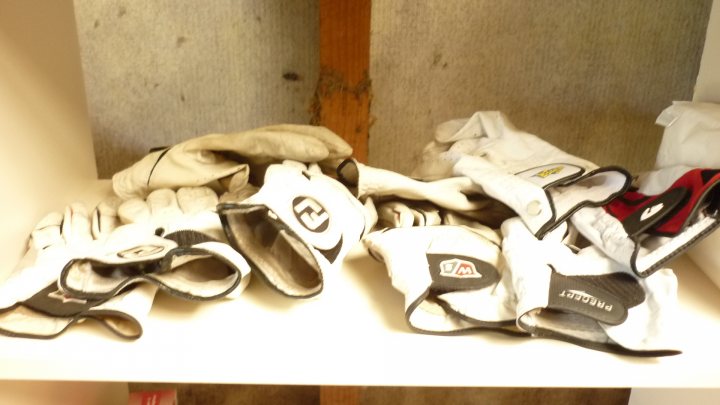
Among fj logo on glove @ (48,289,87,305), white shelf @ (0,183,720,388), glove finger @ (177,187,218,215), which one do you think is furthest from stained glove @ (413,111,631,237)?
fj logo on glove @ (48,289,87,305)

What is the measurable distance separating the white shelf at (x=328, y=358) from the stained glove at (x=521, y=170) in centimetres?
12

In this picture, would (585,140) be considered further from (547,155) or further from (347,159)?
(347,159)

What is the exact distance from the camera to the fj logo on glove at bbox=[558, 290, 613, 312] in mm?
484

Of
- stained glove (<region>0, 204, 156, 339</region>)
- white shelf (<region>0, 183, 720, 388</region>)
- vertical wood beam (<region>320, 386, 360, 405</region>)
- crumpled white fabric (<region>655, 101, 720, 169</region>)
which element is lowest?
vertical wood beam (<region>320, 386, 360, 405</region>)

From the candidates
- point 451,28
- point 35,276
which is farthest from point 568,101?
point 35,276

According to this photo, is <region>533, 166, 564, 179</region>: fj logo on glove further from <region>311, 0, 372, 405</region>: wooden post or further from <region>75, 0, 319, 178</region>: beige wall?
<region>75, 0, 319, 178</region>: beige wall

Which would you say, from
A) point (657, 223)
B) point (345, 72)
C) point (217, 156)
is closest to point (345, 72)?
point (345, 72)

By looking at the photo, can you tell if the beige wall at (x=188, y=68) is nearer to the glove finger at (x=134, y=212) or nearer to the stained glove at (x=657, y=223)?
the glove finger at (x=134, y=212)

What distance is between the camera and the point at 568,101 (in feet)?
3.41

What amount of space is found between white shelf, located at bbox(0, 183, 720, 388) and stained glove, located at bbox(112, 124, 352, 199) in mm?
189

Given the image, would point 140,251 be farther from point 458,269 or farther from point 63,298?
point 458,269

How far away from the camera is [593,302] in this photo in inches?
19.1

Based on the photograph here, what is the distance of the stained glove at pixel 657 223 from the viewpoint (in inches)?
19.8

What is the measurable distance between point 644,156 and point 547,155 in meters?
0.48
